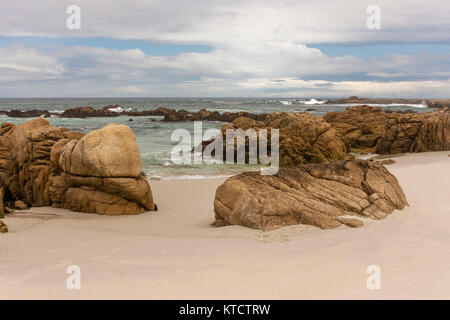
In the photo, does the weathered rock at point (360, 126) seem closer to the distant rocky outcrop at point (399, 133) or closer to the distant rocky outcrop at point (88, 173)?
the distant rocky outcrop at point (399, 133)

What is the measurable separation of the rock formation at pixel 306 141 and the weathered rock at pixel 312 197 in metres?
10.8

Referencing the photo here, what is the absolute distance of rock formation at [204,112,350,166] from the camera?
736 inches

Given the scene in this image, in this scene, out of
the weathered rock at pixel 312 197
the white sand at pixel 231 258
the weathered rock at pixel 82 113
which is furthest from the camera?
the weathered rock at pixel 82 113

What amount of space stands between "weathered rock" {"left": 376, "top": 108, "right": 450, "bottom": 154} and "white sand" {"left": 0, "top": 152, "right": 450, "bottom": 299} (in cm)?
1164

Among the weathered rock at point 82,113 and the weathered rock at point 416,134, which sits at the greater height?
the weathered rock at point 82,113

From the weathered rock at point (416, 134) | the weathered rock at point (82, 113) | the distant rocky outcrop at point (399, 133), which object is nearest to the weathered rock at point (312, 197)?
the weathered rock at point (416, 134)

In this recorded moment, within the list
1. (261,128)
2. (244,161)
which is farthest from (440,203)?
(261,128)

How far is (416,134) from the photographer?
19219 mm

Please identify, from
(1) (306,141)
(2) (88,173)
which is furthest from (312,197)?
(1) (306,141)

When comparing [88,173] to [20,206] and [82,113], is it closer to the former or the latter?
[20,206]

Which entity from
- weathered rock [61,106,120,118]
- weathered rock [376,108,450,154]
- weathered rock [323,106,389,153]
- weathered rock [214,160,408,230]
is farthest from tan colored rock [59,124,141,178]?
weathered rock [61,106,120,118]

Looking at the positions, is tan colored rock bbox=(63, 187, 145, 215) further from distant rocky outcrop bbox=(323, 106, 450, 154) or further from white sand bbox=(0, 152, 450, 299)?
distant rocky outcrop bbox=(323, 106, 450, 154)

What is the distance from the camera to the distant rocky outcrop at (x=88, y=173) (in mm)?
9070

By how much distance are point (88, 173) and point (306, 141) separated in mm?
12697
